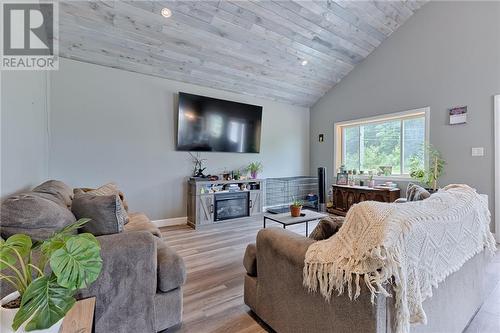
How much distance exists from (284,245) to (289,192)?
4413 millimetres

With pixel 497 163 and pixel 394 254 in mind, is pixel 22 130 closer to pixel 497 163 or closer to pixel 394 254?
pixel 394 254

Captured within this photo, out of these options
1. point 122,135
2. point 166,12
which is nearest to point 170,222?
point 122,135

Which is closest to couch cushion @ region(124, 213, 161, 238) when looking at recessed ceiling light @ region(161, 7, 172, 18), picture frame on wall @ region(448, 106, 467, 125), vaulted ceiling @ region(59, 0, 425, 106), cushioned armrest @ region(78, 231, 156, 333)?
cushioned armrest @ region(78, 231, 156, 333)

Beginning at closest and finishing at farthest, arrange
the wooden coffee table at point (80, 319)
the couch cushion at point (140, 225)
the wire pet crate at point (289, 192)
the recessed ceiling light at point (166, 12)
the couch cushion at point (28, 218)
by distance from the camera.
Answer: the wooden coffee table at point (80, 319) < the couch cushion at point (28, 218) < the couch cushion at point (140, 225) < the recessed ceiling light at point (166, 12) < the wire pet crate at point (289, 192)

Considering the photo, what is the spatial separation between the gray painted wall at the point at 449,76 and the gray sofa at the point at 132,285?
443 centimetres

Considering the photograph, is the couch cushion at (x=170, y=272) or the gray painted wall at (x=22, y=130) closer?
the couch cushion at (x=170, y=272)

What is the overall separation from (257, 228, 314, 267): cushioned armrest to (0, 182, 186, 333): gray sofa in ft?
1.95

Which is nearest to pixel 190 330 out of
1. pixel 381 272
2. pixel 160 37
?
pixel 381 272

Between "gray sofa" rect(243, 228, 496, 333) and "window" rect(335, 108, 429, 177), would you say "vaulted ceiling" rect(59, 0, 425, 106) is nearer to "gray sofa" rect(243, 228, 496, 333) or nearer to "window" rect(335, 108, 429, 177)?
"window" rect(335, 108, 429, 177)

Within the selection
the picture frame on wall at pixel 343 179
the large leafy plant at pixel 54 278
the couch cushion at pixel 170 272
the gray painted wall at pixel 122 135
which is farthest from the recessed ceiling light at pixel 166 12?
the picture frame on wall at pixel 343 179

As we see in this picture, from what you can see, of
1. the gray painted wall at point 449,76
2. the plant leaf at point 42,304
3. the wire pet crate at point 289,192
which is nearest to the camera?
the plant leaf at point 42,304

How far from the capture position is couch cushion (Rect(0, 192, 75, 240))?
4.15 feet

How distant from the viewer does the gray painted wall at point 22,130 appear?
1.67 m

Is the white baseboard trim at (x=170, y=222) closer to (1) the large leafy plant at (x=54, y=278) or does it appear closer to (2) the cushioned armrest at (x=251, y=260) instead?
(2) the cushioned armrest at (x=251, y=260)
